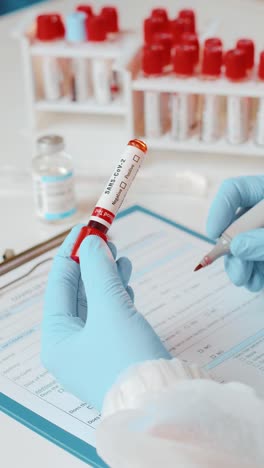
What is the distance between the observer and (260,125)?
112 centimetres

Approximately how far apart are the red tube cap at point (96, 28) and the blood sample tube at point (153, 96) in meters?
0.12

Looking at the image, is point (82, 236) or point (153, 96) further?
point (153, 96)

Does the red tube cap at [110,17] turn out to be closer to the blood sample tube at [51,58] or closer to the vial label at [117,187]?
the blood sample tube at [51,58]

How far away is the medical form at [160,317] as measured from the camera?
74 centimetres

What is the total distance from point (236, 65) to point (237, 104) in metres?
0.06

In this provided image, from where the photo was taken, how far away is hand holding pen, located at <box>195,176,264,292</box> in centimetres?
83

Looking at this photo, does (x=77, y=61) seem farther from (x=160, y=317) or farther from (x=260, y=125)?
(x=160, y=317)

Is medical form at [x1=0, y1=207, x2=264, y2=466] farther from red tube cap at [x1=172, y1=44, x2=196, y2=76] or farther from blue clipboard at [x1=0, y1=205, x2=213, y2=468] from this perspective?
red tube cap at [x1=172, y1=44, x2=196, y2=76]

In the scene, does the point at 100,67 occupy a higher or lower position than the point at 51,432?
higher

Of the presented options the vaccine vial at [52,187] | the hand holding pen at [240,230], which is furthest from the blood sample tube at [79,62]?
the hand holding pen at [240,230]

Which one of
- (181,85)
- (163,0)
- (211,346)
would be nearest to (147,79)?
(181,85)

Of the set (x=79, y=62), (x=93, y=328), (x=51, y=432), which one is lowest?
(x=51, y=432)

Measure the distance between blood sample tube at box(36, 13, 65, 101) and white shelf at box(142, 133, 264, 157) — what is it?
0.70 feet

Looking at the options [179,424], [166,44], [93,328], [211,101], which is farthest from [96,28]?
[179,424]
